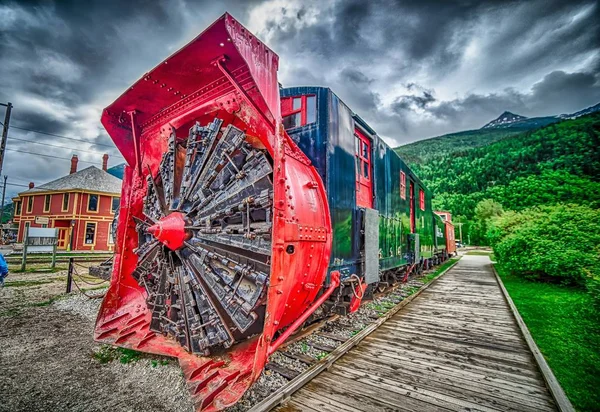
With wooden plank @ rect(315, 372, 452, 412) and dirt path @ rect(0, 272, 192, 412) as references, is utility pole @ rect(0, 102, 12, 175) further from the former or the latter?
wooden plank @ rect(315, 372, 452, 412)

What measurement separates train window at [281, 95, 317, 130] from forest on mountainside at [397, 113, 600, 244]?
18831 mm

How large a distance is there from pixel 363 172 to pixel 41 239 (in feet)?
52.1

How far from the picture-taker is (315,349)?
415 cm

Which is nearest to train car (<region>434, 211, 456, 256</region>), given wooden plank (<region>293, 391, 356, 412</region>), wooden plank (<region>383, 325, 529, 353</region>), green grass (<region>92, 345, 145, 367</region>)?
wooden plank (<region>383, 325, 529, 353</region>)

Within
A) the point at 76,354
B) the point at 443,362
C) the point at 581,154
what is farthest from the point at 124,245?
the point at 581,154

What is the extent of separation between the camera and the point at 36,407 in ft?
9.27

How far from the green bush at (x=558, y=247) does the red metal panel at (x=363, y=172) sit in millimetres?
7586

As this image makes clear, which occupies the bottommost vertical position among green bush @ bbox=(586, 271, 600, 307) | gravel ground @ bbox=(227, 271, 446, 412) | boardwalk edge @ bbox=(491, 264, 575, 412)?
gravel ground @ bbox=(227, 271, 446, 412)

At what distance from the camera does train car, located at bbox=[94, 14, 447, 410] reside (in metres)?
2.76

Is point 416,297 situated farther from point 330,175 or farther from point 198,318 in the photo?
point 198,318

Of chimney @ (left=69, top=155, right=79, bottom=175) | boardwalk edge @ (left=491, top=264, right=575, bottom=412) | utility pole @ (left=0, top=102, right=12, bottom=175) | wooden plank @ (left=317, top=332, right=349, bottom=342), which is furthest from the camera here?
chimney @ (left=69, top=155, right=79, bottom=175)

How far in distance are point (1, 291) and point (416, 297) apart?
12337 mm

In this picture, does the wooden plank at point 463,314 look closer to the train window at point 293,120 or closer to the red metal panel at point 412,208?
the red metal panel at point 412,208

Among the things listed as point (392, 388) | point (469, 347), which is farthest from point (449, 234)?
point (392, 388)
